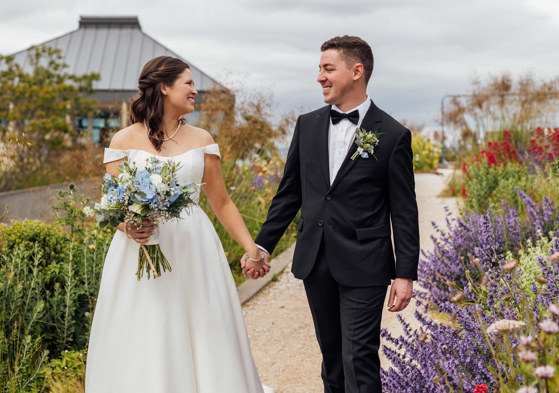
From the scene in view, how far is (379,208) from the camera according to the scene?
9.63 feet

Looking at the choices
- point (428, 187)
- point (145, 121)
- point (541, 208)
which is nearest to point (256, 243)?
point (145, 121)

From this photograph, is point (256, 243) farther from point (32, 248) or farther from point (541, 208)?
point (541, 208)

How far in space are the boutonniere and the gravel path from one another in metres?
1.96

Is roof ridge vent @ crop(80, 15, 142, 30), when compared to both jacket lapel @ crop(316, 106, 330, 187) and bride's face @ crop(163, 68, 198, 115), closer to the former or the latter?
bride's face @ crop(163, 68, 198, 115)

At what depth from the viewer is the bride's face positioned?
3.14 m

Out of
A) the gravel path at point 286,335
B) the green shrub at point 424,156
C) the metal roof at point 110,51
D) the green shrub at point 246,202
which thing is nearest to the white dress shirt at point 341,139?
the gravel path at point 286,335

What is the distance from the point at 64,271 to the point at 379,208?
8.47 ft

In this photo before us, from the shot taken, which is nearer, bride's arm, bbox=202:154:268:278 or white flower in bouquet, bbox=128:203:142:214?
white flower in bouquet, bbox=128:203:142:214

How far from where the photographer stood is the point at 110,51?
2416 cm

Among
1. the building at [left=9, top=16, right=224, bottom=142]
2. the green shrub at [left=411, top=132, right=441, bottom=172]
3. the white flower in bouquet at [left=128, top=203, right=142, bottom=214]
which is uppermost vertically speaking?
the building at [left=9, top=16, right=224, bottom=142]

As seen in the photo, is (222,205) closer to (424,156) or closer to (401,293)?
(401,293)

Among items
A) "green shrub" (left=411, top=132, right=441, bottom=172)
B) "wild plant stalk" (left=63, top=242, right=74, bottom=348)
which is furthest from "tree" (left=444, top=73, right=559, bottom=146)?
"wild plant stalk" (left=63, top=242, right=74, bottom=348)

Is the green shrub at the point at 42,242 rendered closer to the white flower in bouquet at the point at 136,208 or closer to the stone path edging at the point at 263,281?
the stone path edging at the point at 263,281

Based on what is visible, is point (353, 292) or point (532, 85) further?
point (532, 85)
